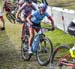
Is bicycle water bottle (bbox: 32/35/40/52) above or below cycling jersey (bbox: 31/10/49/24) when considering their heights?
below

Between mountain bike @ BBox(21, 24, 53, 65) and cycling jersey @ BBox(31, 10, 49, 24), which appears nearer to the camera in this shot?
mountain bike @ BBox(21, 24, 53, 65)

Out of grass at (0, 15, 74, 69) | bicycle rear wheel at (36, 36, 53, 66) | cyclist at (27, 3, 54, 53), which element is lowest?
grass at (0, 15, 74, 69)

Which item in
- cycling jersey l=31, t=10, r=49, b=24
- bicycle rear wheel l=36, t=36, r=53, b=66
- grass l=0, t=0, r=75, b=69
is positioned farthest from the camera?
grass l=0, t=0, r=75, b=69

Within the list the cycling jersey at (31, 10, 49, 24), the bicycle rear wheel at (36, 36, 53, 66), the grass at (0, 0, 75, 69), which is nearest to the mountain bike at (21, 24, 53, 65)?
the bicycle rear wheel at (36, 36, 53, 66)

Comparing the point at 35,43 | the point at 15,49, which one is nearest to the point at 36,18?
the point at 35,43

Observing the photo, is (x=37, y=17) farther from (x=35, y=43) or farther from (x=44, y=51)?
(x=44, y=51)

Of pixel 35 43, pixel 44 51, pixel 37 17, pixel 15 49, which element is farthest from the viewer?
pixel 15 49

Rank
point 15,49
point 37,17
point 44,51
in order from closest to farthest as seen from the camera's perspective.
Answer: point 44,51, point 37,17, point 15,49

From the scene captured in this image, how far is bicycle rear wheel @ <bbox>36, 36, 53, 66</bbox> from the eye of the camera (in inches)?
409

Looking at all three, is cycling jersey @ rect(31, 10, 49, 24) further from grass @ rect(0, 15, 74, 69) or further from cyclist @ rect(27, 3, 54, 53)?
grass @ rect(0, 15, 74, 69)

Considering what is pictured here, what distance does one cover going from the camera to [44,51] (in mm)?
10773

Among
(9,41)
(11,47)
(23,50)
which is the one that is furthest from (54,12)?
(23,50)

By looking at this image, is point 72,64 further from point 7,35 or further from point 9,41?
point 7,35

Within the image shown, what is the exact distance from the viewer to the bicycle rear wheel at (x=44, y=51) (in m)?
10.4
